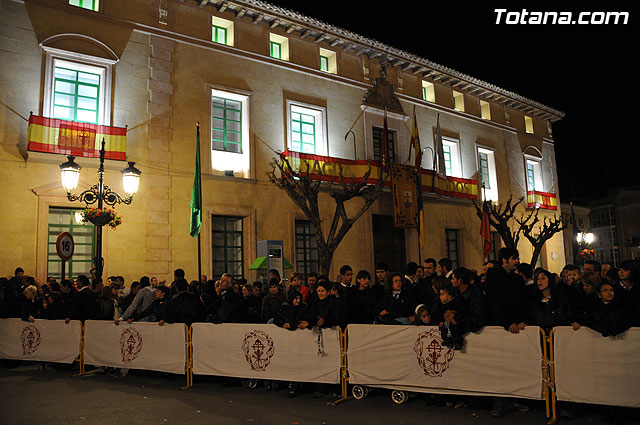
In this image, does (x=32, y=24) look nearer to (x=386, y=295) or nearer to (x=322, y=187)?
(x=322, y=187)

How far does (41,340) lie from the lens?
398 inches

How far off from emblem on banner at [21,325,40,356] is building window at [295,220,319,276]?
966 cm

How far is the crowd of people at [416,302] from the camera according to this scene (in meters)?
6.33

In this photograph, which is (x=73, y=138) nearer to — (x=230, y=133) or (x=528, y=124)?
(x=230, y=133)

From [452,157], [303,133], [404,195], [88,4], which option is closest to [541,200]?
[452,157]

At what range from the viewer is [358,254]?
20.1 m

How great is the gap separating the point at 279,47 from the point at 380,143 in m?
5.81

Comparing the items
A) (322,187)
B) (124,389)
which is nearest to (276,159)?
(322,187)

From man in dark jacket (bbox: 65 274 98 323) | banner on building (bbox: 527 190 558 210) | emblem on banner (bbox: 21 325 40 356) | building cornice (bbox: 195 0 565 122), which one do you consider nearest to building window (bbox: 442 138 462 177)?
building cornice (bbox: 195 0 565 122)

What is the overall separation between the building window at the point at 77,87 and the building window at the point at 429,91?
1454cm

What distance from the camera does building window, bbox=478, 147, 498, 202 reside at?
86.6 feet

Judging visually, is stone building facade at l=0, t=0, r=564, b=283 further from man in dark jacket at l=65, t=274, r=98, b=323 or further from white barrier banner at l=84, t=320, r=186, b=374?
white barrier banner at l=84, t=320, r=186, b=374

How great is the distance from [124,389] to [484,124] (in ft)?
75.6

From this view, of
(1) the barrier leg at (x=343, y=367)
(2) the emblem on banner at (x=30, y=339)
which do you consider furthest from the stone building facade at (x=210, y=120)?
(1) the barrier leg at (x=343, y=367)
